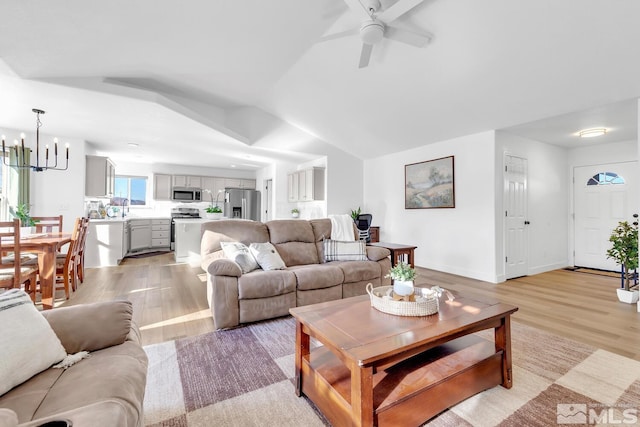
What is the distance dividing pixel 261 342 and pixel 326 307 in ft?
2.84

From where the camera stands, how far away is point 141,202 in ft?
24.7

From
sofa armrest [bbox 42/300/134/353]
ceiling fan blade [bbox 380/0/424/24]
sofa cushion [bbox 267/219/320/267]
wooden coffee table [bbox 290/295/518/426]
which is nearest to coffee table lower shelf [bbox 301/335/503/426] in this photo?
wooden coffee table [bbox 290/295/518/426]

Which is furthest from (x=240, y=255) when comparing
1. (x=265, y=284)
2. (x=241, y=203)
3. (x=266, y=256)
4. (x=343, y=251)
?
(x=241, y=203)

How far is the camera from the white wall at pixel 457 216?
433 centimetres

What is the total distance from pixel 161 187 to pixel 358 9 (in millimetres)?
6949

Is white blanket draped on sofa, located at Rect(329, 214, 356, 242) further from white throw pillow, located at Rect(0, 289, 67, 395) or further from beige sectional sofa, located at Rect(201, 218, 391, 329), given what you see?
white throw pillow, located at Rect(0, 289, 67, 395)

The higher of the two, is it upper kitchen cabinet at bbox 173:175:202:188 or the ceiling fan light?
the ceiling fan light

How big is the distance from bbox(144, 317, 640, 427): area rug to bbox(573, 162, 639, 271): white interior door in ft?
13.2

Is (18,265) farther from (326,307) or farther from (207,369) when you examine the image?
(326,307)

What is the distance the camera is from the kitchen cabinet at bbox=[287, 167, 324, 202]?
642 centimetres

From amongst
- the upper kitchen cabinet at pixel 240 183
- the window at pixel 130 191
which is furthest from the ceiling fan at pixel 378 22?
the window at pixel 130 191

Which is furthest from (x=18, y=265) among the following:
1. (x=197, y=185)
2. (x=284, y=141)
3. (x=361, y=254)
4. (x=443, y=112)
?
(x=197, y=185)

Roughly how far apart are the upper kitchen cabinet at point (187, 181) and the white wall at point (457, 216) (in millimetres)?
5144

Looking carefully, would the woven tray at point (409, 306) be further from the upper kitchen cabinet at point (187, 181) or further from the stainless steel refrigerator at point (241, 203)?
the upper kitchen cabinet at point (187, 181)
